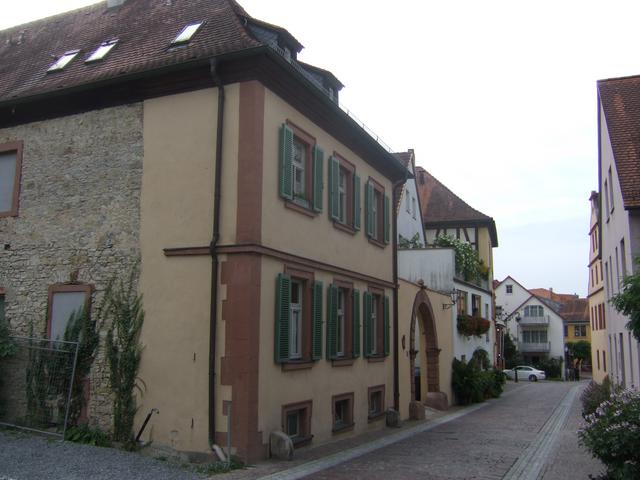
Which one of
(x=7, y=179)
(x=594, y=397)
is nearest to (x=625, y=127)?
(x=594, y=397)

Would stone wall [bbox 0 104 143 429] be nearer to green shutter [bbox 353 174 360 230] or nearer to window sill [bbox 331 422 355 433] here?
window sill [bbox 331 422 355 433]

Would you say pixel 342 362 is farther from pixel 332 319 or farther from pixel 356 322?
pixel 356 322

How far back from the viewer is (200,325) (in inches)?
458

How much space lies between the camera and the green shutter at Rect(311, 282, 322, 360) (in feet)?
45.2

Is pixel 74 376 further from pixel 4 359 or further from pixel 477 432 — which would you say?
pixel 477 432

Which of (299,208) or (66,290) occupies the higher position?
(299,208)

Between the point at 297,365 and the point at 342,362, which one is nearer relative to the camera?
the point at 297,365

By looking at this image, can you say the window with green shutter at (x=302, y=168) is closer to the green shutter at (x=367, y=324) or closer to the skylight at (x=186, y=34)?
the skylight at (x=186, y=34)

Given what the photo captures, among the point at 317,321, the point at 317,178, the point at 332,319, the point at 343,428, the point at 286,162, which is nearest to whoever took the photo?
the point at 286,162

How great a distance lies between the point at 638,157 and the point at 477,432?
27.7 ft

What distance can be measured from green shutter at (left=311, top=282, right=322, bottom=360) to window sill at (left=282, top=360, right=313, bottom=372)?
0.22m

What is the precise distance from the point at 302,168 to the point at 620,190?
900 centimetres

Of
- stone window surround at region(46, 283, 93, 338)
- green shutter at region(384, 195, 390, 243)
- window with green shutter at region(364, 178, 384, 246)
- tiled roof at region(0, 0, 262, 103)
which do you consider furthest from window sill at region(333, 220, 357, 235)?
stone window surround at region(46, 283, 93, 338)

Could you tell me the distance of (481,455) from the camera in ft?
43.4
